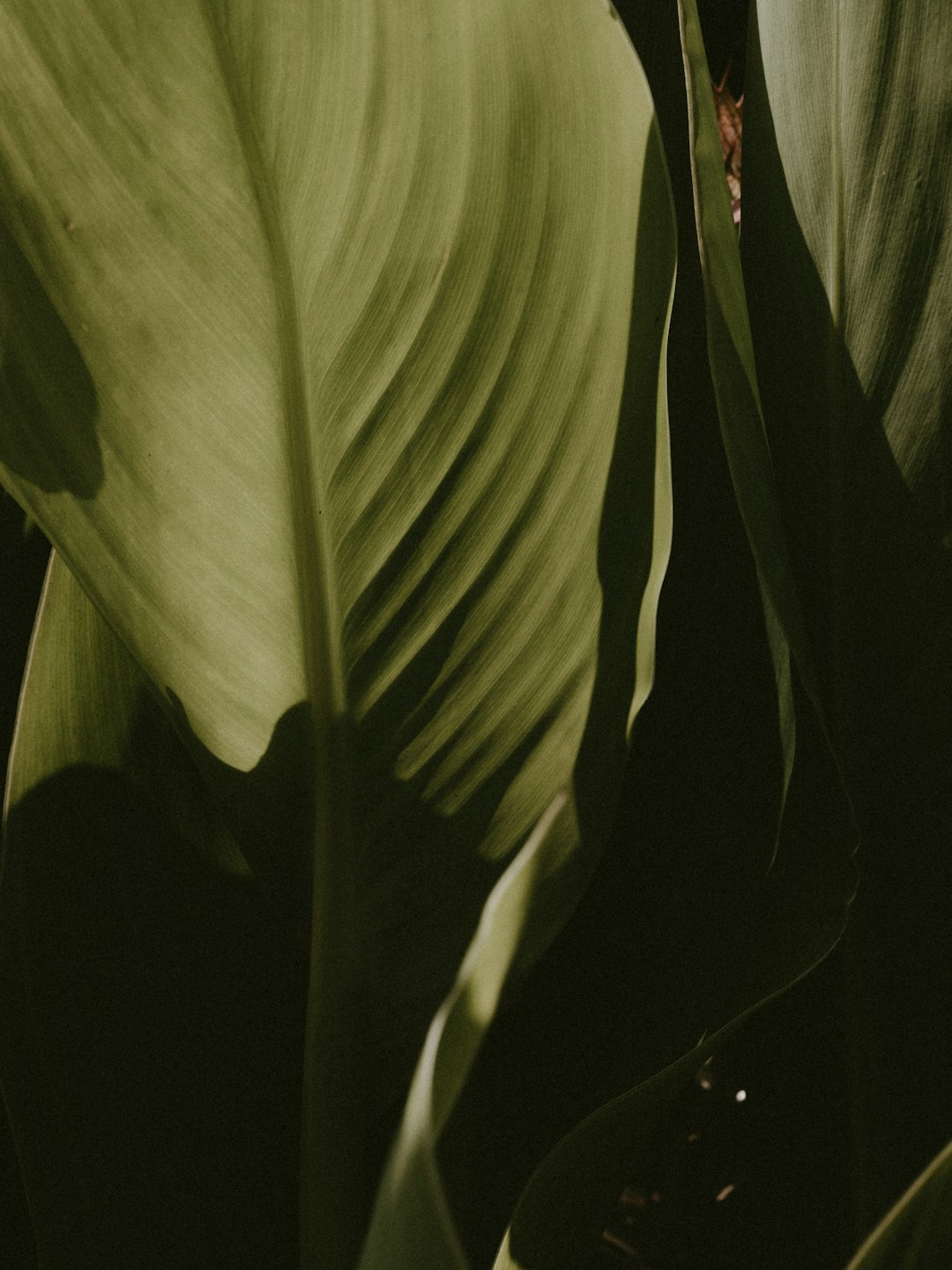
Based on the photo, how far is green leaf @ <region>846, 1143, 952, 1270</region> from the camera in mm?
291

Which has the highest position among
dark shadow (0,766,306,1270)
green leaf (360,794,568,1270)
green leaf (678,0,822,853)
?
green leaf (678,0,822,853)

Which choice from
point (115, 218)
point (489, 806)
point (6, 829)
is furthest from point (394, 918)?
point (115, 218)

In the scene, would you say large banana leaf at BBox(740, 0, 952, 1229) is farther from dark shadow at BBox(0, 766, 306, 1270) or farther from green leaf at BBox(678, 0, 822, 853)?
dark shadow at BBox(0, 766, 306, 1270)

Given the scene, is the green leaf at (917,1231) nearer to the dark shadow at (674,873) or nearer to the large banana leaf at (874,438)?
the dark shadow at (674,873)

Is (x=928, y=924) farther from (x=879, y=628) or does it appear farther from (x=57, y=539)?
(x=57, y=539)

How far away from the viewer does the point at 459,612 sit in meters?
0.40

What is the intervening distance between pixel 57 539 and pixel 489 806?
0.59 feet

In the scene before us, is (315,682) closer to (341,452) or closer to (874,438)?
(341,452)

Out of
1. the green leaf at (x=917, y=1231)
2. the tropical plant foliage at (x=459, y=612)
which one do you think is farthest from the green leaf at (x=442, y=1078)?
the green leaf at (x=917, y=1231)

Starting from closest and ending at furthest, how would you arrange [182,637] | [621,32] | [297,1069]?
1. [621,32]
2. [182,637]
3. [297,1069]

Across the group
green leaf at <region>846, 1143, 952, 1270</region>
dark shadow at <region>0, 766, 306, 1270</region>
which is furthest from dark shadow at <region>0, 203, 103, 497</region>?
green leaf at <region>846, 1143, 952, 1270</region>

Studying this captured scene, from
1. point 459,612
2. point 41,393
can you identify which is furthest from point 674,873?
point 41,393

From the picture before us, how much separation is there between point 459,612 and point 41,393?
152 mm

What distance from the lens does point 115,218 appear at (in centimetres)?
33
